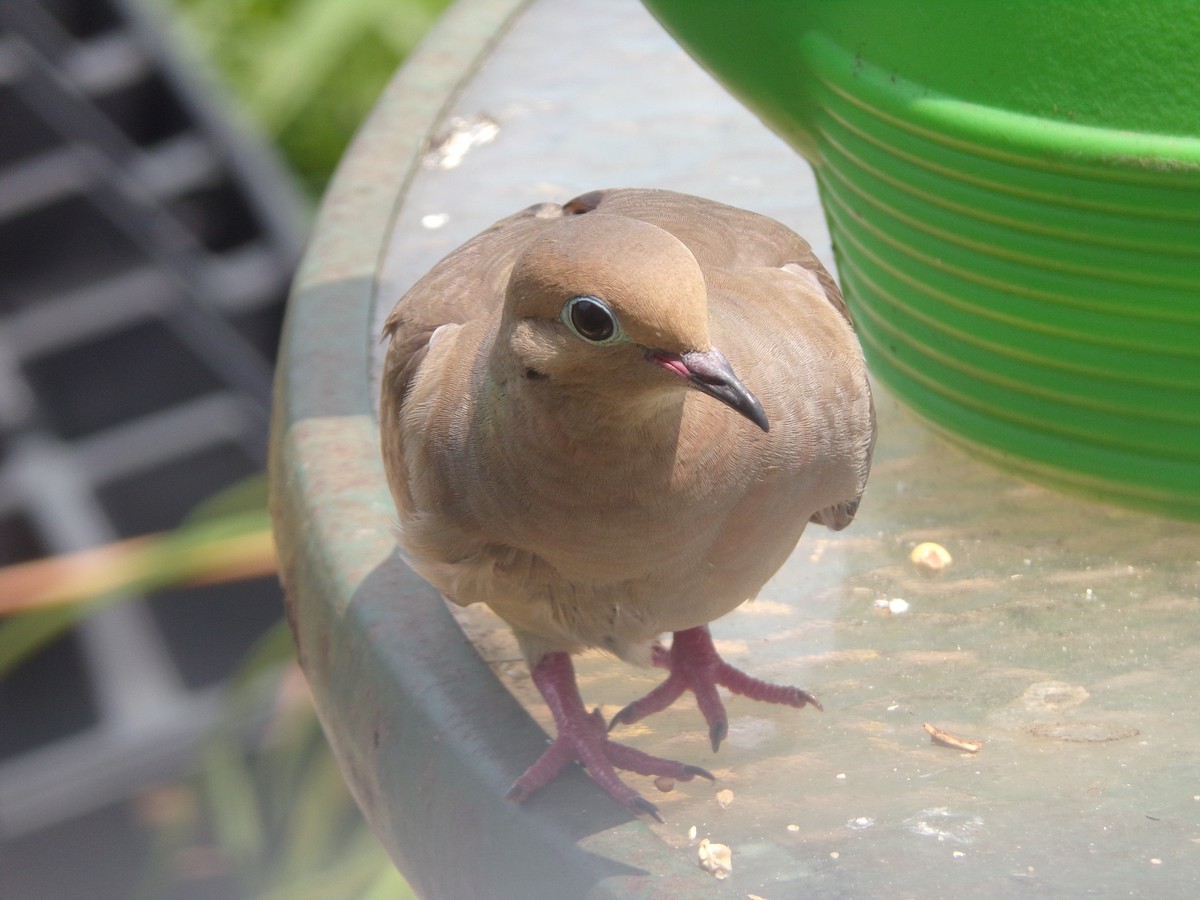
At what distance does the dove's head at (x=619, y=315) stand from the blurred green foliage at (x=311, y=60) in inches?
115

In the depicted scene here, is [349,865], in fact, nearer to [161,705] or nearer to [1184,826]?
[161,705]

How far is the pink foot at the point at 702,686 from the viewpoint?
1812 millimetres

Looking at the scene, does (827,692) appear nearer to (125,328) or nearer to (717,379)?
(717,379)

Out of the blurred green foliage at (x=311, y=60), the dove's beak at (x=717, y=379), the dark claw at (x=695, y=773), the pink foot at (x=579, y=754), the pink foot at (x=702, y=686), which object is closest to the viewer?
the dove's beak at (x=717, y=379)

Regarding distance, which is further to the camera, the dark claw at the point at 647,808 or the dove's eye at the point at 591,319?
the dark claw at the point at 647,808

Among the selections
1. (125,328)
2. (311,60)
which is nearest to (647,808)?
(125,328)

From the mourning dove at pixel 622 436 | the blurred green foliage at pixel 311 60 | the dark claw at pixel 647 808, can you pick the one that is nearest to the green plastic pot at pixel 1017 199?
the mourning dove at pixel 622 436

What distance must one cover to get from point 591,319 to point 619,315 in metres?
0.03

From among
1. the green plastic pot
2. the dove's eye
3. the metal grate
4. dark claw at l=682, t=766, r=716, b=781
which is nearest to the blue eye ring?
the dove's eye

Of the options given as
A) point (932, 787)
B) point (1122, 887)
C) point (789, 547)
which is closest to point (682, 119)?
point (789, 547)

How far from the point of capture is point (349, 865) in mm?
3402

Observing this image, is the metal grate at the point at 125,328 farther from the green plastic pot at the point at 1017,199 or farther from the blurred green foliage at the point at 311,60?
the green plastic pot at the point at 1017,199

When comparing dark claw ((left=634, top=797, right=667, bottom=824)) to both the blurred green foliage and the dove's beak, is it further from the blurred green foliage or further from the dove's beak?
the blurred green foliage

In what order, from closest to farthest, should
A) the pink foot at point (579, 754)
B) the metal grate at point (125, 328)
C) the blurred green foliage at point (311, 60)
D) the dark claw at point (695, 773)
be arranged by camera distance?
the pink foot at point (579, 754) < the dark claw at point (695, 773) < the metal grate at point (125, 328) < the blurred green foliage at point (311, 60)
